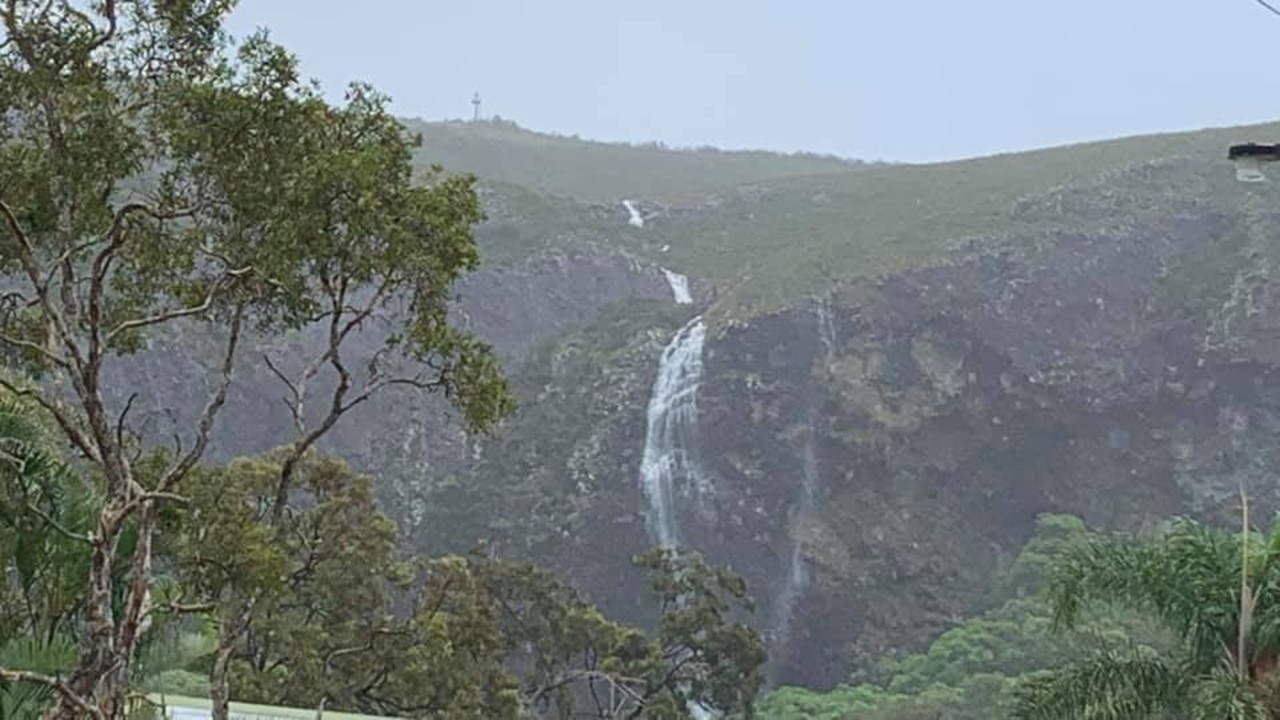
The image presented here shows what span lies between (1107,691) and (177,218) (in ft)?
29.1

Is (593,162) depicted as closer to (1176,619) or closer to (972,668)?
(972,668)

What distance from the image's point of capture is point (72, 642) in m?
10.2

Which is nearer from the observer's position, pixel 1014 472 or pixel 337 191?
pixel 337 191

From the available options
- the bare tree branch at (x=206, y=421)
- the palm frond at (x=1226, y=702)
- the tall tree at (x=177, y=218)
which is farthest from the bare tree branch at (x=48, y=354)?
the palm frond at (x=1226, y=702)

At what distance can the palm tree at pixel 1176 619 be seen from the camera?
552 inches

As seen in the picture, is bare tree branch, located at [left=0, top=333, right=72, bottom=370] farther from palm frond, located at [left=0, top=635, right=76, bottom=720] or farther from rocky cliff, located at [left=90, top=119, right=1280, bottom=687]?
rocky cliff, located at [left=90, top=119, right=1280, bottom=687]

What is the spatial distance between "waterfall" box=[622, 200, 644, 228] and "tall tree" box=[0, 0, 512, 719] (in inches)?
2122

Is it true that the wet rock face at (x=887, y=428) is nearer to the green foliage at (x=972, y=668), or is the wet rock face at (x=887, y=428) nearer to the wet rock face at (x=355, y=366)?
the wet rock face at (x=355, y=366)

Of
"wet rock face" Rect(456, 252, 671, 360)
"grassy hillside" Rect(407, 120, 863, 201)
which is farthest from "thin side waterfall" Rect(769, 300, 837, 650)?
"grassy hillside" Rect(407, 120, 863, 201)

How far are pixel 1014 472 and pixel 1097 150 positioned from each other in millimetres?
19251

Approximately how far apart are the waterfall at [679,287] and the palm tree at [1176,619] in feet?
135

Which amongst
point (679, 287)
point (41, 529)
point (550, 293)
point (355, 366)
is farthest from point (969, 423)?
point (41, 529)

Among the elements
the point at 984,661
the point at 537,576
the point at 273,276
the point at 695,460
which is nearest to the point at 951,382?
the point at 695,460

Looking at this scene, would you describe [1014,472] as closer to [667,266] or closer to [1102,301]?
[1102,301]
